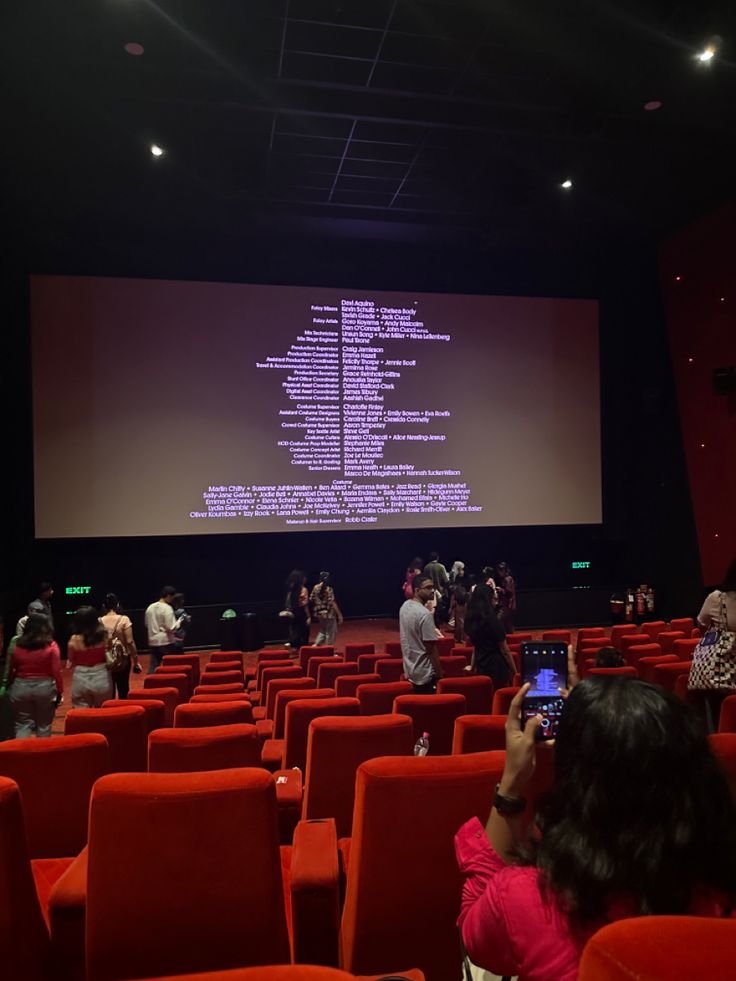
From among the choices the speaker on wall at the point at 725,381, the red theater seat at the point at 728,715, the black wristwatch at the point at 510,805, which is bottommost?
the red theater seat at the point at 728,715

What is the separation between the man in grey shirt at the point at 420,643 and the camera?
211 inches

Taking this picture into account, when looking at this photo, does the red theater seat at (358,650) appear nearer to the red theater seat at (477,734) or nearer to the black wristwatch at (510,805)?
the red theater seat at (477,734)

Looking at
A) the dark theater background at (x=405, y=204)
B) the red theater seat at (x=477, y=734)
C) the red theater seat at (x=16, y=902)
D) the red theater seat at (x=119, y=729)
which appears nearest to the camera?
the red theater seat at (x=16, y=902)

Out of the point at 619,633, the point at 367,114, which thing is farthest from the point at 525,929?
the point at 367,114

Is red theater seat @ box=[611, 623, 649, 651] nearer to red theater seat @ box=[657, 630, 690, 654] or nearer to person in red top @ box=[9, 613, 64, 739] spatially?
red theater seat @ box=[657, 630, 690, 654]

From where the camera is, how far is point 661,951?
2.19 ft

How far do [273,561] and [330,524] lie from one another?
159 centimetres

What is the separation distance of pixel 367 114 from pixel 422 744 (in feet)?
24.3

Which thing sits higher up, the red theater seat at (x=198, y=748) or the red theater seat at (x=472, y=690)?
the red theater seat at (x=198, y=748)

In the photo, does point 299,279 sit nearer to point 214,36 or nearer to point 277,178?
point 277,178

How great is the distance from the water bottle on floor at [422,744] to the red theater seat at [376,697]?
62 centimetres

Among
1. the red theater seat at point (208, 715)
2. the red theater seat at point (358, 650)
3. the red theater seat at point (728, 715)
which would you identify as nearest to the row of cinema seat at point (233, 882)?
the red theater seat at point (728, 715)

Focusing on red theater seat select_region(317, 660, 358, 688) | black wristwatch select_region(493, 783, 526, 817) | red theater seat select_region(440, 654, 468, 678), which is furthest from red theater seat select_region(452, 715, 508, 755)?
red theater seat select_region(440, 654, 468, 678)

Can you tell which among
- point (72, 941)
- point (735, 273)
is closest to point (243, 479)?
point (735, 273)
